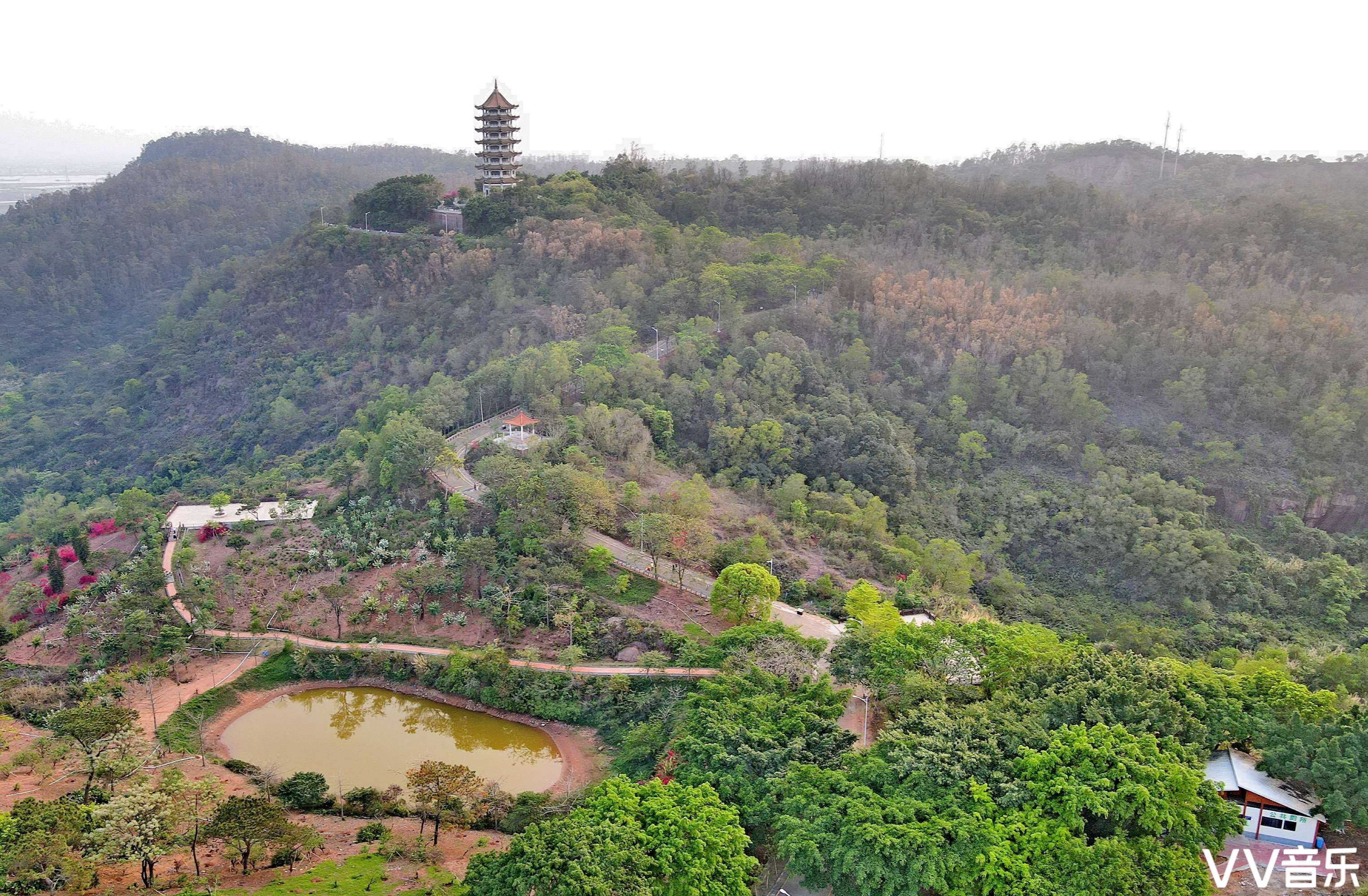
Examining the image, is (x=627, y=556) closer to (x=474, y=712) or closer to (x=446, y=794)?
(x=474, y=712)

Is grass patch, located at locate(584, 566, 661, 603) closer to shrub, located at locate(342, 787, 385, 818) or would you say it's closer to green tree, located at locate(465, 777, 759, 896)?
shrub, located at locate(342, 787, 385, 818)

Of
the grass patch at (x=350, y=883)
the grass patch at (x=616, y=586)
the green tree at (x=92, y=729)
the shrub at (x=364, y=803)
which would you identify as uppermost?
the grass patch at (x=616, y=586)

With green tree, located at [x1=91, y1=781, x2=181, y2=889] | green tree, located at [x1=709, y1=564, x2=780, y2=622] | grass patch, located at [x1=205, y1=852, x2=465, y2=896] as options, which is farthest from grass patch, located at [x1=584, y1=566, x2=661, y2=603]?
green tree, located at [x1=91, y1=781, x2=181, y2=889]

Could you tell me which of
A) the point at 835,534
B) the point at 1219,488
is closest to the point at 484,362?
the point at 835,534

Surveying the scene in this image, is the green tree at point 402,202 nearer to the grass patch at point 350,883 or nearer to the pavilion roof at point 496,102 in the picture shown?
the pavilion roof at point 496,102

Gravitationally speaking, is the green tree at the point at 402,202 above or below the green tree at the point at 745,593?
above

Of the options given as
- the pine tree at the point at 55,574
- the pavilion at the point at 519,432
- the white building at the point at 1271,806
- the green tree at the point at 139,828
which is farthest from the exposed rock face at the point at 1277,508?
the pine tree at the point at 55,574
